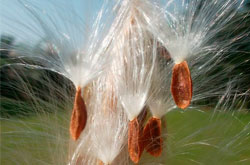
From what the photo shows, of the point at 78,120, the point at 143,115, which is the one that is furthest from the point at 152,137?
the point at 78,120

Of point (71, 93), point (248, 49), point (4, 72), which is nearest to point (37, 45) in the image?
point (71, 93)

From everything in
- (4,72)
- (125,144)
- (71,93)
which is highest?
(4,72)

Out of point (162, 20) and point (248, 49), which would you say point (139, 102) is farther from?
point (248, 49)

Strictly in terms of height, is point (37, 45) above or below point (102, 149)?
above

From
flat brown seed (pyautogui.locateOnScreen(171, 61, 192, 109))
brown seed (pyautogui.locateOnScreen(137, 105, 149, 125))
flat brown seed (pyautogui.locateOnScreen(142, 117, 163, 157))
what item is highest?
flat brown seed (pyautogui.locateOnScreen(171, 61, 192, 109))

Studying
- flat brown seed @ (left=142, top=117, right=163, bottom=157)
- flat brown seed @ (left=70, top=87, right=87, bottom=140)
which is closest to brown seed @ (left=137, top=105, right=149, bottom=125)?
flat brown seed @ (left=142, top=117, right=163, bottom=157)

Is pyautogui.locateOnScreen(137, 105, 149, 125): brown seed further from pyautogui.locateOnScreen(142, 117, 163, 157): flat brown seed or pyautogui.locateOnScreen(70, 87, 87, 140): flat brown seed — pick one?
pyautogui.locateOnScreen(70, 87, 87, 140): flat brown seed

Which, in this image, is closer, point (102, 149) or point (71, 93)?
point (102, 149)
